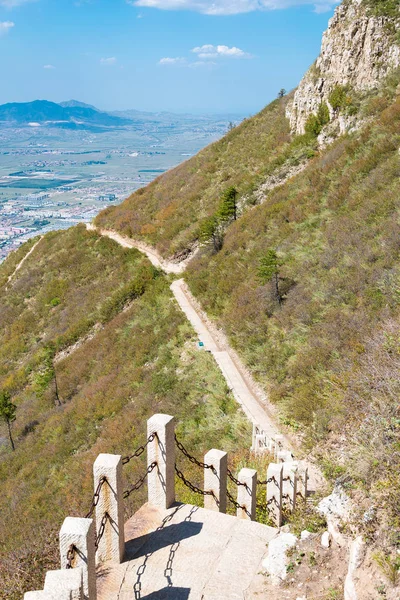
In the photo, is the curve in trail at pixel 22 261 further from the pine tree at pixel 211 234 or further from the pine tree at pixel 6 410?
the pine tree at pixel 6 410

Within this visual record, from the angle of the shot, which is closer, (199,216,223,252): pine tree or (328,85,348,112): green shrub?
(199,216,223,252): pine tree

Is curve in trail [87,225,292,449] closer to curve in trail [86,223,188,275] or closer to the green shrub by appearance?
curve in trail [86,223,188,275]

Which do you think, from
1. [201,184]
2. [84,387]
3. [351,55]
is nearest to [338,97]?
[351,55]

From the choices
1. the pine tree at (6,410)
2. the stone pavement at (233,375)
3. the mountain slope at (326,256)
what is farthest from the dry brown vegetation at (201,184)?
the pine tree at (6,410)

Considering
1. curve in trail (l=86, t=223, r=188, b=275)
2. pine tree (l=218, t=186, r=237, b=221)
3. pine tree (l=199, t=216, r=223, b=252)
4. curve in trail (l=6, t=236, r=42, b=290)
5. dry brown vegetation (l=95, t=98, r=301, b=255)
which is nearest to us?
pine tree (l=199, t=216, r=223, b=252)

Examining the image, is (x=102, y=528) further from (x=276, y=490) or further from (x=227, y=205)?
(x=227, y=205)

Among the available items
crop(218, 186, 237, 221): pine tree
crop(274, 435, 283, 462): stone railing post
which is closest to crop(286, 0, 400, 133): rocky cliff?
crop(218, 186, 237, 221): pine tree
